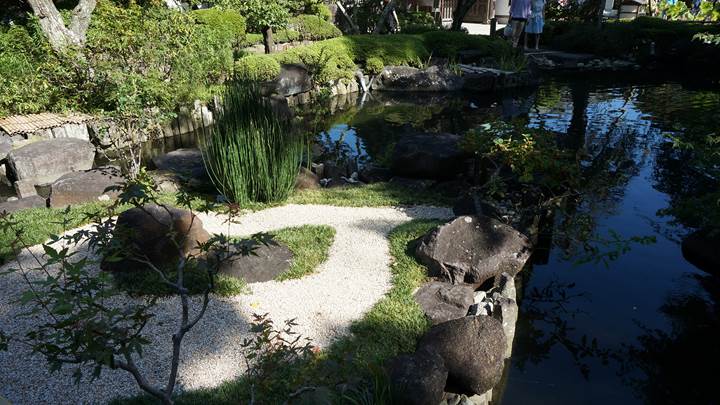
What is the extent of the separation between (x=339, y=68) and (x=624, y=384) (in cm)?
1149

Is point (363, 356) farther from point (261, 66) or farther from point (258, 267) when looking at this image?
point (261, 66)

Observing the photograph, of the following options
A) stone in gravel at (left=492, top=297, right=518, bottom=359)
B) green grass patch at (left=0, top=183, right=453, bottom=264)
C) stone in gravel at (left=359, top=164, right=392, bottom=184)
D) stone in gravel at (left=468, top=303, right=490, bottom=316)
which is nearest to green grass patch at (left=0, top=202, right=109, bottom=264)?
green grass patch at (left=0, top=183, right=453, bottom=264)

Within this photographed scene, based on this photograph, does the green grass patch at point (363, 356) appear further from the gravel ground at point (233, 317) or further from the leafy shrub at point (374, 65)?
the leafy shrub at point (374, 65)

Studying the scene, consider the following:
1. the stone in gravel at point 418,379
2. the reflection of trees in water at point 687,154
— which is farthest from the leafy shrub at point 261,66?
the stone in gravel at point 418,379

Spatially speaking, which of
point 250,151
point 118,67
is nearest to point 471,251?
point 250,151

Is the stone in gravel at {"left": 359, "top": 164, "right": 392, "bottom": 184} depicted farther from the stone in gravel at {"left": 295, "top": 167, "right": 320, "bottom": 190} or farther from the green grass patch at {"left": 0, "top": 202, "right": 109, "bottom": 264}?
the green grass patch at {"left": 0, "top": 202, "right": 109, "bottom": 264}

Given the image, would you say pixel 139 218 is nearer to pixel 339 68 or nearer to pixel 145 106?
pixel 145 106

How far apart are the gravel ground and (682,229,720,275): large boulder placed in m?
2.93

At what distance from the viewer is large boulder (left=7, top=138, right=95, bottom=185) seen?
6.90 m

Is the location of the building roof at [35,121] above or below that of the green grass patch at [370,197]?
above

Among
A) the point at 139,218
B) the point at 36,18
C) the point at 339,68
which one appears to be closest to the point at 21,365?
the point at 139,218

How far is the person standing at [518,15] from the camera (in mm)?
16516

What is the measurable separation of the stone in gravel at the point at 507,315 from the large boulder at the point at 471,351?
39 cm

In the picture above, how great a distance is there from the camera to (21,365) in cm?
319
